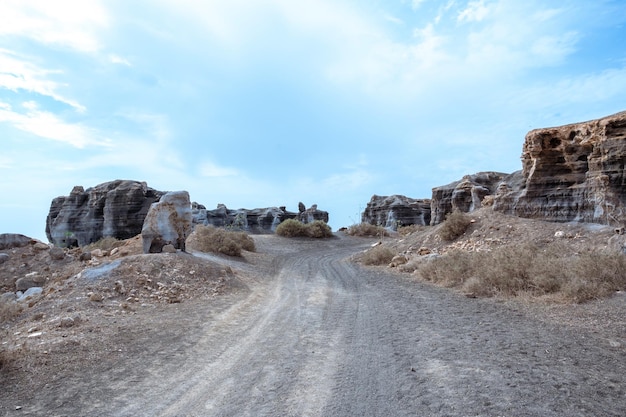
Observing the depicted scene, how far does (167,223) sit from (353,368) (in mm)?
13085

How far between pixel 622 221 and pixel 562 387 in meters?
12.6

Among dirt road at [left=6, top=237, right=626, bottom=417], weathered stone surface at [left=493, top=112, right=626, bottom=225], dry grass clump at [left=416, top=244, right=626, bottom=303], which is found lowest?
dirt road at [left=6, top=237, right=626, bottom=417]

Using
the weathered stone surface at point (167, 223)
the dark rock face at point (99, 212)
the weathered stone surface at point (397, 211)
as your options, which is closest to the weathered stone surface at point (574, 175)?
the weathered stone surface at point (167, 223)

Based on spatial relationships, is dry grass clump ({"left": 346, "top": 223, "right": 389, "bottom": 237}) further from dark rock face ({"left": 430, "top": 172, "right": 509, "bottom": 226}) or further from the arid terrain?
the arid terrain

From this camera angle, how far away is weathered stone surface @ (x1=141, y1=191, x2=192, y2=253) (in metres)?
16.0

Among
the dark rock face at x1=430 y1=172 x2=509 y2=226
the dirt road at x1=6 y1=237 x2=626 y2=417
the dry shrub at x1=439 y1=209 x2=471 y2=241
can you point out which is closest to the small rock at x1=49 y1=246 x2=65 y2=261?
the dirt road at x1=6 y1=237 x2=626 y2=417

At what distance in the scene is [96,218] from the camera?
45.0 metres

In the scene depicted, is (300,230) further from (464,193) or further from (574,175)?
(574,175)

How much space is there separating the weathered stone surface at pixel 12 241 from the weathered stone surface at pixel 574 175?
22963 millimetres

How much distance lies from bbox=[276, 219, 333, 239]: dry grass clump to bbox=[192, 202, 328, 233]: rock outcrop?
16.6m

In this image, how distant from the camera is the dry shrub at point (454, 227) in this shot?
19453 mm

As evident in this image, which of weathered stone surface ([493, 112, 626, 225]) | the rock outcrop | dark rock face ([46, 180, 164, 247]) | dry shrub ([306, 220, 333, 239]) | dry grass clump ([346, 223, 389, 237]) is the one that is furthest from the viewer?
the rock outcrop

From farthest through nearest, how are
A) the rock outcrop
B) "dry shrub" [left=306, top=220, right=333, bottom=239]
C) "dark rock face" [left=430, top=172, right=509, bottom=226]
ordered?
the rock outcrop
"dry shrub" [left=306, top=220, right=333, bottom=239]
"dark rock face" [left=430, top=172, right=509, bottom=226]

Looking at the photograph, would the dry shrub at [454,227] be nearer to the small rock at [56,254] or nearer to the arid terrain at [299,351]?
the arid terrain at [299,351]
